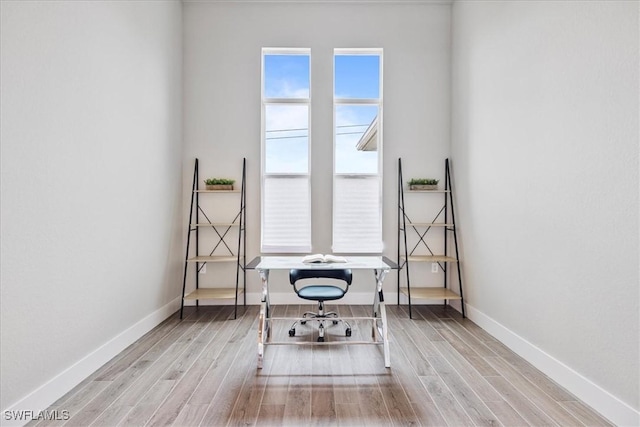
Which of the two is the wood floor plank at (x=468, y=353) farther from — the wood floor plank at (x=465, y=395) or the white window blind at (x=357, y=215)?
the white window blind at (x=357, y=215)

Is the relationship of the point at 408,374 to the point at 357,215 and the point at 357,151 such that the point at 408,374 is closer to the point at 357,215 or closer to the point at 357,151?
the point at 357,215

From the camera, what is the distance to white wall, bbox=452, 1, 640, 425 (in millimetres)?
1911

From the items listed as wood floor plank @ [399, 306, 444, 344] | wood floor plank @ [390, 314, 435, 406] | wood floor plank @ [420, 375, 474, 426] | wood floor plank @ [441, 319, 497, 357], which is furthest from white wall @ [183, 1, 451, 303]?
wood floor plank @ [420, 375, 474, 426]

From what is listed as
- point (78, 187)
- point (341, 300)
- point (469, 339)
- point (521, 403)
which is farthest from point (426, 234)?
point (78, 187)

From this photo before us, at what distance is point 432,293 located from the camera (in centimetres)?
400

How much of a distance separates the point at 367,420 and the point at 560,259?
1.67 meters

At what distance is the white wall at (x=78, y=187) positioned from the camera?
1894 mm

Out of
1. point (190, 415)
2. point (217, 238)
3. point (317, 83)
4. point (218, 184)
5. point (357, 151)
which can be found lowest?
point (190, 415)

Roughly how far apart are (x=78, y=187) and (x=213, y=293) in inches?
78.0

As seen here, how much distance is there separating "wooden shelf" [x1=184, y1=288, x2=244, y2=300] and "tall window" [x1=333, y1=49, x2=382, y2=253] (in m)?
1.34

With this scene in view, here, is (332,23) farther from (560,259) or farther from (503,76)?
(560,259)

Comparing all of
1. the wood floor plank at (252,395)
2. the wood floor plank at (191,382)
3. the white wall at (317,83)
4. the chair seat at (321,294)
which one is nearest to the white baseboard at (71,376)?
the wood floor plank at (191,382)

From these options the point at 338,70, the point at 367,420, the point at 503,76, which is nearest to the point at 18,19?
the point at 367,420

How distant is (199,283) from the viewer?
169 inches
